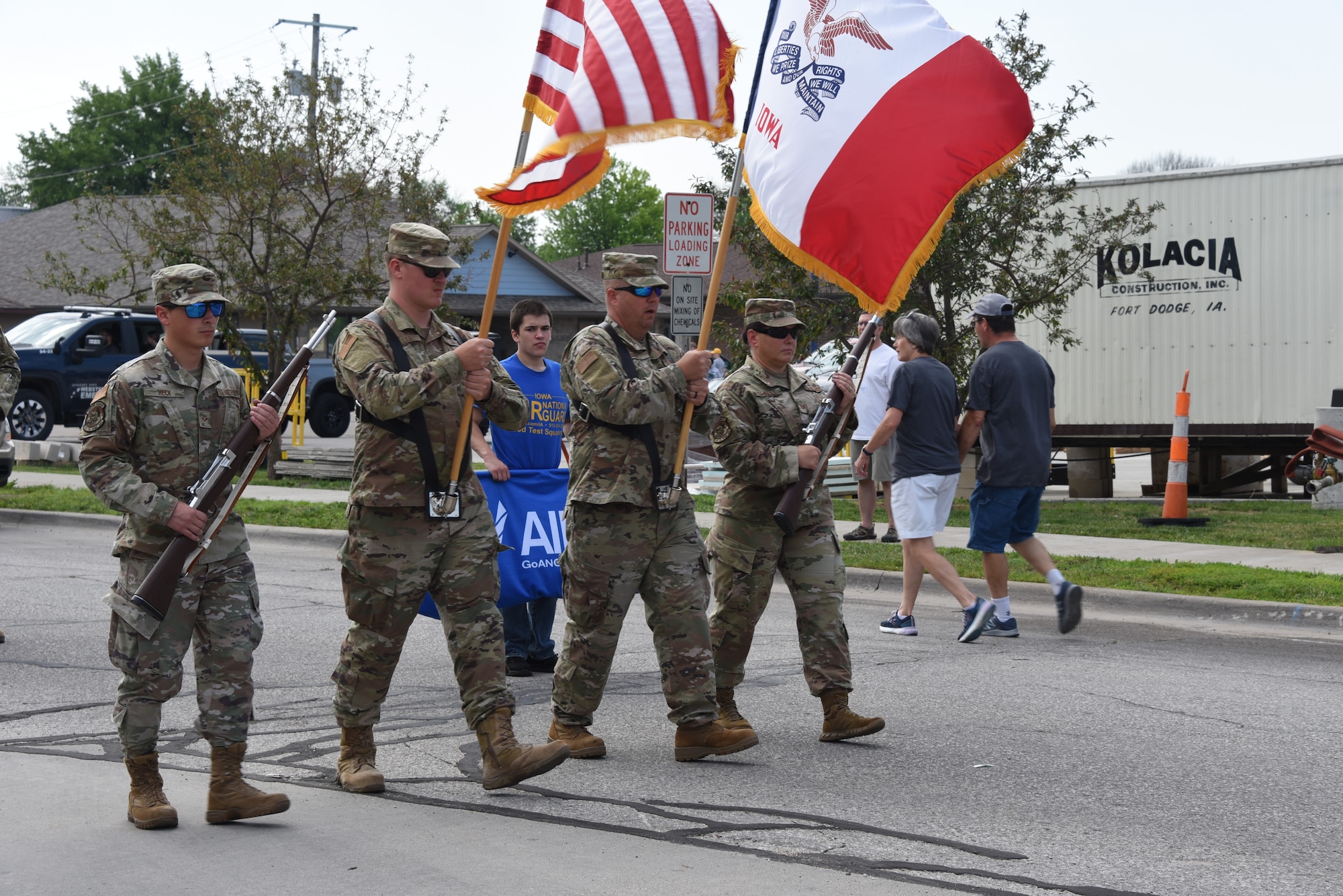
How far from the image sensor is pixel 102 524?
15172mm

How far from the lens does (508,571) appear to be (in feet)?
24.5

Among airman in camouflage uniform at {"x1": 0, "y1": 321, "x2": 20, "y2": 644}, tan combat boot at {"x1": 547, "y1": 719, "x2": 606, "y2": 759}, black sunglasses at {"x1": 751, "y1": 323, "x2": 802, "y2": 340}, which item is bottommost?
tan combat boot at {"x1": 547, "y1": 719, "x2": 606, "y2": 759}

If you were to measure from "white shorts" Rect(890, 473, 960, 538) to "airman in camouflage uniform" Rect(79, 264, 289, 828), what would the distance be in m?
4.88

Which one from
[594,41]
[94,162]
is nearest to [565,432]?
[594,41]

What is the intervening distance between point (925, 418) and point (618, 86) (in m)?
3.82

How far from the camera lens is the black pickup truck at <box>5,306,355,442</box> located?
2417cm

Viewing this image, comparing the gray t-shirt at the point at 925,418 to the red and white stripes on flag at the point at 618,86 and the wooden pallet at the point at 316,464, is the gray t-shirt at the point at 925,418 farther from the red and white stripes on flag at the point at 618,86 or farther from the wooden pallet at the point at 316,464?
the wooden pallet at the point at 316,464

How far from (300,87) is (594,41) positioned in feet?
50.4

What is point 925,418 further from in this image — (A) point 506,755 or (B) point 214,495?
(B) point 214,495

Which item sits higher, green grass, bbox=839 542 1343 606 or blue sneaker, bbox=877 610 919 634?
green grass, bbox=839 542 1343 606

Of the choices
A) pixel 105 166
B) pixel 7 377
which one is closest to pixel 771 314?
pixel 7 377

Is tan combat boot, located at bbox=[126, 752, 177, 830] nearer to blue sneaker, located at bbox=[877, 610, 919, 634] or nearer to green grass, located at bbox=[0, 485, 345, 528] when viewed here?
blue sneaker, located at bbox=[877, 610, 919, 634]

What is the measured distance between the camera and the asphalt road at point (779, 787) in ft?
14.7

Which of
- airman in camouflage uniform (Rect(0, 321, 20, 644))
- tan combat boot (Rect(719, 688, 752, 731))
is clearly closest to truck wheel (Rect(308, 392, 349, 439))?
airman in camouflage uniform (Rect(0, 321, 20, 644))
